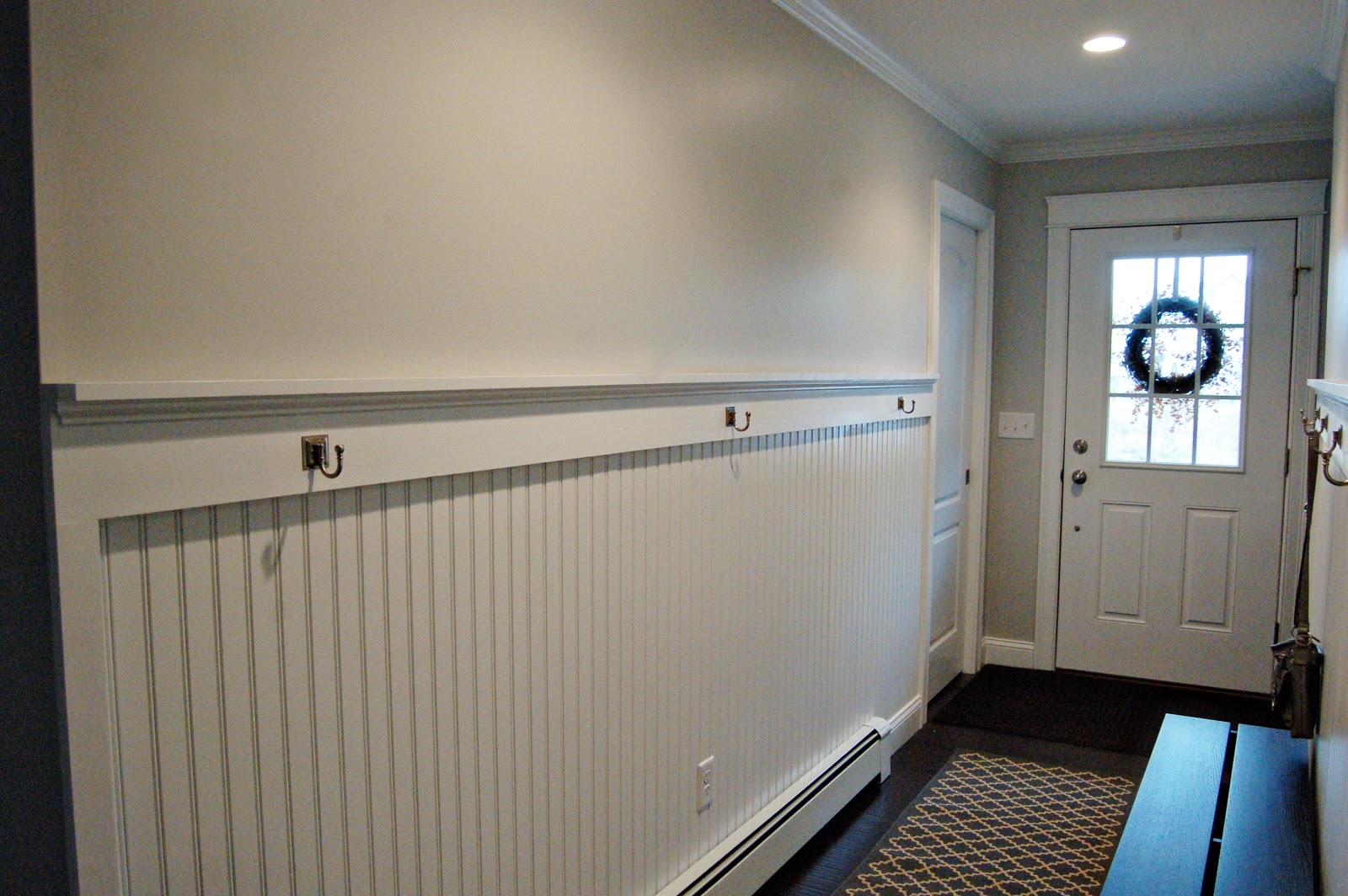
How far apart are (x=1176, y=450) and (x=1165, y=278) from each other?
73cm

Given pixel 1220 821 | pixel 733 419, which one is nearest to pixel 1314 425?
pixel 1220 821

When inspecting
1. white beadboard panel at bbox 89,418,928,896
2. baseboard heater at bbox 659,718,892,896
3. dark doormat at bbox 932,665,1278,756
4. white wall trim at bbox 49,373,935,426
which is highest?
white wall trim at bbox 49,373,935,426

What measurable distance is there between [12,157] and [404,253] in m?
0.50

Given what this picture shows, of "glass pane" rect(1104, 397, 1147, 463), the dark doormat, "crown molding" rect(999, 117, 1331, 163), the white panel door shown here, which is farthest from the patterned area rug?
"crown molding" rect(999, 117, 1331, 163)

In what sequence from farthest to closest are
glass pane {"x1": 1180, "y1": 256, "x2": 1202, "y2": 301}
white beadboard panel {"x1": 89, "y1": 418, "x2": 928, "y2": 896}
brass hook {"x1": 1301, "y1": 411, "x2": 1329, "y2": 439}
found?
glass pane {"x1": 1180, "y1": 256, "x2": 1202, "y2": 301} → brass hook {"x1": 1301, "y1": 411, "x2": 1329, "y2": 439} → white beadboard panel {"x1": 89, "y1": 418, "x2": 928, "y2": 896}

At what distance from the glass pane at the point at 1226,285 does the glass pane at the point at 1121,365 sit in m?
0.30

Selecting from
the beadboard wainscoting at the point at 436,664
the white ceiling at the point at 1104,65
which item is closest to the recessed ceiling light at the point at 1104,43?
the white ceiling at the point at 1104,65

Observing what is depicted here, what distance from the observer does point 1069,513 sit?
434 cm

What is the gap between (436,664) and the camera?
59.5 inches

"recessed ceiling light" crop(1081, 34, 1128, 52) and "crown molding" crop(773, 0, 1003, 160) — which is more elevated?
"recessed ceiling light" crop(1081, 34, 1128, 52)

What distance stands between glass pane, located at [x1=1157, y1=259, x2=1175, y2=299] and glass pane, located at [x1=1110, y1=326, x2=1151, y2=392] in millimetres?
180

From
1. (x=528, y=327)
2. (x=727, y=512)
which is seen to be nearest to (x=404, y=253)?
(x=528, y=327)

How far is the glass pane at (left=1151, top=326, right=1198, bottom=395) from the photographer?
13.3ft

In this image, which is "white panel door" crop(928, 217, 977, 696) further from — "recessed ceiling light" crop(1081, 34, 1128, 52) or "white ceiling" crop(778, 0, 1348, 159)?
"recessed ceiling light" crop(1081, 34, 1128, 52)
